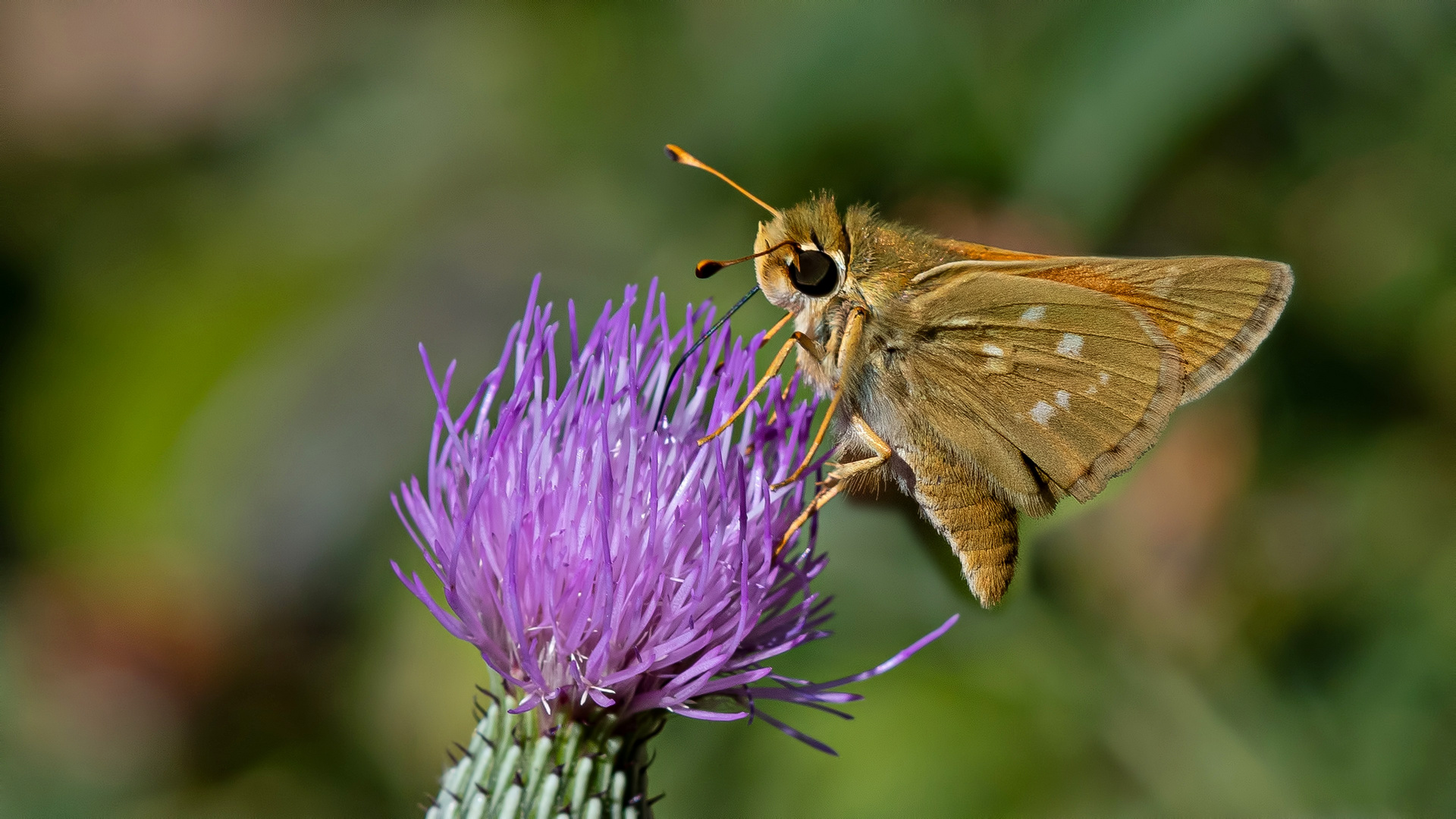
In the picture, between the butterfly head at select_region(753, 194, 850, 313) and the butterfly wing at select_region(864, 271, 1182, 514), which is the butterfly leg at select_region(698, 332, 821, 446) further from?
the butterfly wing at select_region(864, 271, 1182, 514)

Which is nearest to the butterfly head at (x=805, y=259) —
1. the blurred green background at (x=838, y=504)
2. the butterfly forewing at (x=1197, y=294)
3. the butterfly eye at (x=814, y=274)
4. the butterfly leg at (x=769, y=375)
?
the butterfly eye at (x=814, y=274)

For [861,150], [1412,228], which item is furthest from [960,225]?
[1412,228]

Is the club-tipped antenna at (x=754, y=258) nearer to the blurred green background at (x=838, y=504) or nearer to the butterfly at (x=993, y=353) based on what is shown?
the butterfly at (x=993, y=353)

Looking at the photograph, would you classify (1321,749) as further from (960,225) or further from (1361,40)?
(1361,40)

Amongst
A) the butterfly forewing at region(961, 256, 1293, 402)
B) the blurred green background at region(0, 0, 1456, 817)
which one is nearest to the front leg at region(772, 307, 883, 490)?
the butterfly forewing at region(961, 256, 1293, 402)

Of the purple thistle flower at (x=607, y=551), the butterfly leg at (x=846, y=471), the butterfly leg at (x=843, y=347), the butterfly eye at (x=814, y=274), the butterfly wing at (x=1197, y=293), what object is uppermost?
the butterfly wing at (x=1197, y=293)
